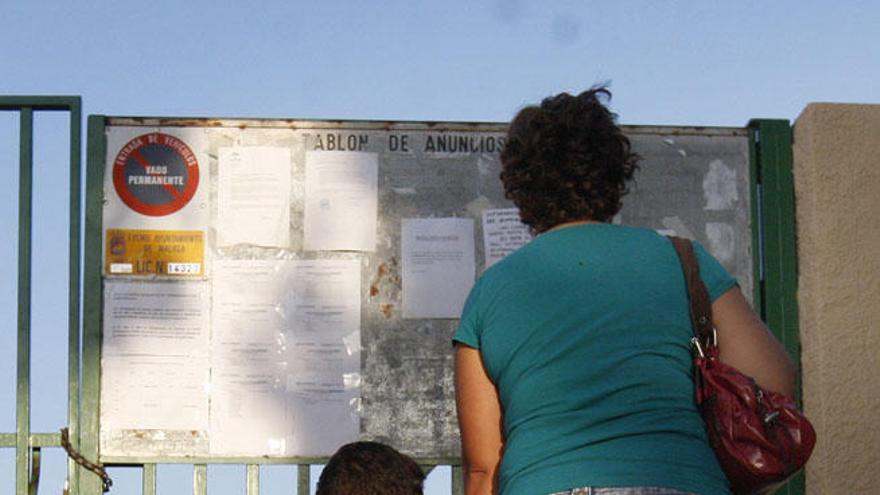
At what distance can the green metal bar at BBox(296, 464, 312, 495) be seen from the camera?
4.91 m

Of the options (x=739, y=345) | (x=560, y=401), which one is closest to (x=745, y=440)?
(x=739, y=345)

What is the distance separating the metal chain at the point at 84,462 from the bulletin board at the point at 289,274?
0.23 ft

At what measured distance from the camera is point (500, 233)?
5.12 m

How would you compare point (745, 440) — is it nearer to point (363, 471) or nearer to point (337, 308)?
point (363, 471)

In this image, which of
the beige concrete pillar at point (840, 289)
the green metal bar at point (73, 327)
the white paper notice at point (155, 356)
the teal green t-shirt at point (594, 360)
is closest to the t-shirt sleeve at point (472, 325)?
the teal green t-shirt at point (594, 360)

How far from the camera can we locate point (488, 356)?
2625 millimetres

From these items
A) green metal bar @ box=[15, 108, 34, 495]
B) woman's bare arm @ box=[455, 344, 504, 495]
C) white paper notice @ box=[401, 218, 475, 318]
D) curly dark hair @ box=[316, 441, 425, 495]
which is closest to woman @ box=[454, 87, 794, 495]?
woman's bare arm @ box=[455, 344, 504, 495]

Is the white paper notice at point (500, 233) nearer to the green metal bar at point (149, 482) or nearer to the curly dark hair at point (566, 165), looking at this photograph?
the green metal bar at point (149, 482)

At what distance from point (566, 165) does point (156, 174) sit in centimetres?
263

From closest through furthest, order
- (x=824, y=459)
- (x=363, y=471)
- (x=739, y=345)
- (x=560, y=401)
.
→ 1. (x=560, y=401)
2. (x=739, y=345)
3. (x=363, y=471)
4. (x=824, y=459)

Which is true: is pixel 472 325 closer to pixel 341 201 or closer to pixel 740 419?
pixel 740 419

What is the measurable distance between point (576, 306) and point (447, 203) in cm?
260

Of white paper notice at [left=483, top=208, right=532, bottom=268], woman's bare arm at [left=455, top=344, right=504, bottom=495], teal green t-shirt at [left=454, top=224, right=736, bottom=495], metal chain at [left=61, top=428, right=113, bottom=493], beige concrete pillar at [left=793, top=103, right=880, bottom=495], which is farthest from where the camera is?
white paper notice at [left=483, top=208, right=532, bottom=268]

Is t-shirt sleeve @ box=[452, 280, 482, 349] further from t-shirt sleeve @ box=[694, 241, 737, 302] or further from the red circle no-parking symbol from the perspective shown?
the red circle no-parking symbol
